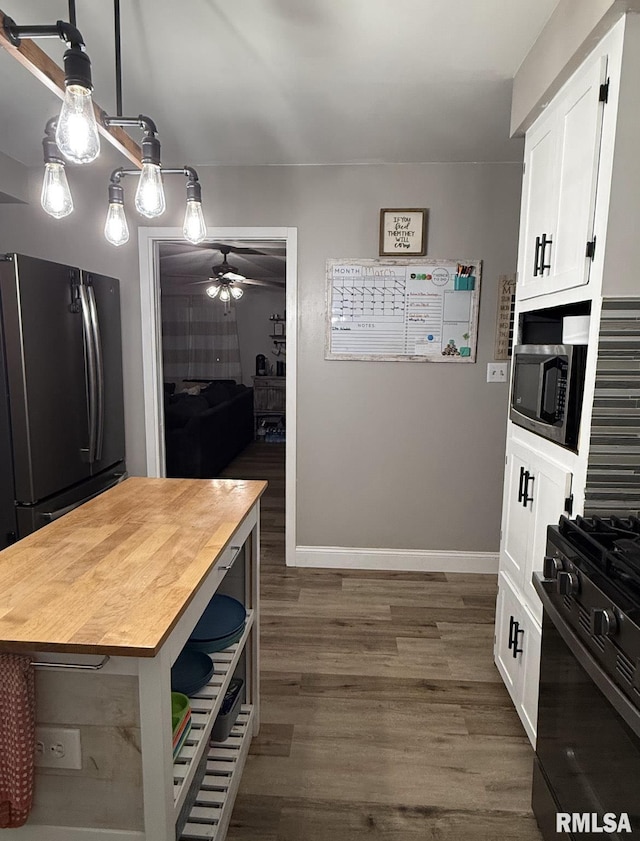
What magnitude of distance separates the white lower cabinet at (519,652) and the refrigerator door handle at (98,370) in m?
2.21

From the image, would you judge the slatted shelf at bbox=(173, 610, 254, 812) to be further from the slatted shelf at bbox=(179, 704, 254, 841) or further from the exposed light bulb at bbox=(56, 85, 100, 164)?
the exposed light bulb at bbox=(56, 85, 100, 164)

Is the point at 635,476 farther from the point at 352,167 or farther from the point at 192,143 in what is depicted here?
→ the point at 192,143

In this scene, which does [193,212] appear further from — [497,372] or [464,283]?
[497,372]

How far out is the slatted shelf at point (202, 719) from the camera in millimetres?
1206

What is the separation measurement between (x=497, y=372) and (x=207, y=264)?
4421 millimetres

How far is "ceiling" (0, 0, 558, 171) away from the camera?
67.4 inches

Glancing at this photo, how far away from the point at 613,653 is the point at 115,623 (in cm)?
99

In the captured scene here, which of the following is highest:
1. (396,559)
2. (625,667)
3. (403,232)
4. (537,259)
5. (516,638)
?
(403,232)

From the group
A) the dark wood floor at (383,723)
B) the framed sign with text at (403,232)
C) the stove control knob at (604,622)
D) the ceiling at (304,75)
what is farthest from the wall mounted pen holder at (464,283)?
the stove control knob at (604,622)

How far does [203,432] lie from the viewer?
211 inches

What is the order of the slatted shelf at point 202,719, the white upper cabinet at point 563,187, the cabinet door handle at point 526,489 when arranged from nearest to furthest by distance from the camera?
1. the slatted shelf at point 202,719
2. the white upper cabinet at point 563,187
3. the cabinet door handle at point 526,489

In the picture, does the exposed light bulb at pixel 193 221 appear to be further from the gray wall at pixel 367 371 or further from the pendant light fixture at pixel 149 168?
the gray wall at pixel 367 371

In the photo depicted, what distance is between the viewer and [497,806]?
170cm

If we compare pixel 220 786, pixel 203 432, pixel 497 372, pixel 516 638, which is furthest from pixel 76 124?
pixel 203 432
